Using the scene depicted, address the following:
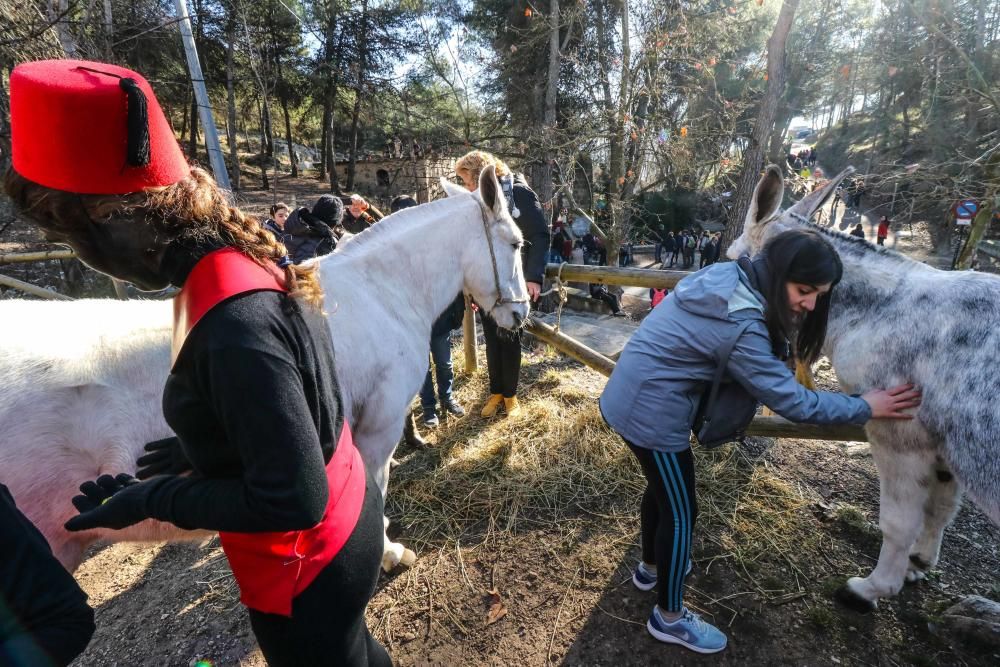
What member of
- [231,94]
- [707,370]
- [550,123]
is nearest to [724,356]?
[707,370]

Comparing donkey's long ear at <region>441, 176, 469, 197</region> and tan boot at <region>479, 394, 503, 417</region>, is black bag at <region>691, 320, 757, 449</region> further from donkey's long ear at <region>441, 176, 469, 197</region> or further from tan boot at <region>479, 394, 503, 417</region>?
tan boot at <region>479, 394, 503, 417</region>

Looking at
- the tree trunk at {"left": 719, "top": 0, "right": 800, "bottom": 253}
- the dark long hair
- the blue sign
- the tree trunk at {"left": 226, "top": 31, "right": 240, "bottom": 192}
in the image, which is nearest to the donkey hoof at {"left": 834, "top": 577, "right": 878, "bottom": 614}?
the dark long hair

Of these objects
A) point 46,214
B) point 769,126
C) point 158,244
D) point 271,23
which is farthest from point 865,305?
point 271,23

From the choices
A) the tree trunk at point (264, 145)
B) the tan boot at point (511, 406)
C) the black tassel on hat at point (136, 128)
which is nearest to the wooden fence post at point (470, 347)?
the tan boot at point (511, 406)

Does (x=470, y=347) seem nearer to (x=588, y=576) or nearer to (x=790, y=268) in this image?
(x=588, y=576)

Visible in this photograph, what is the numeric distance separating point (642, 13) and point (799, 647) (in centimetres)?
1345

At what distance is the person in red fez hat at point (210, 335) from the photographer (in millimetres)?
951

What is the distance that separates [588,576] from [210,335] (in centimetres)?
285

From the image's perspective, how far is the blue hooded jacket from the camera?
6.16ft

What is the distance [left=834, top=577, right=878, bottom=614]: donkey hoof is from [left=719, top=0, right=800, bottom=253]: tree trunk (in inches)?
279

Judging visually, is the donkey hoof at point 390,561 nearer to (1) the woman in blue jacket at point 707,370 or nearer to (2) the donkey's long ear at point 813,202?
(1) the woman in blue jacket at point 707,370

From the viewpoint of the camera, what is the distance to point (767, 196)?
Answer: 2.83 meters

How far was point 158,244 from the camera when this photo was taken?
108 centimetres

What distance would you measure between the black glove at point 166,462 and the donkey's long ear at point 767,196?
305cm
